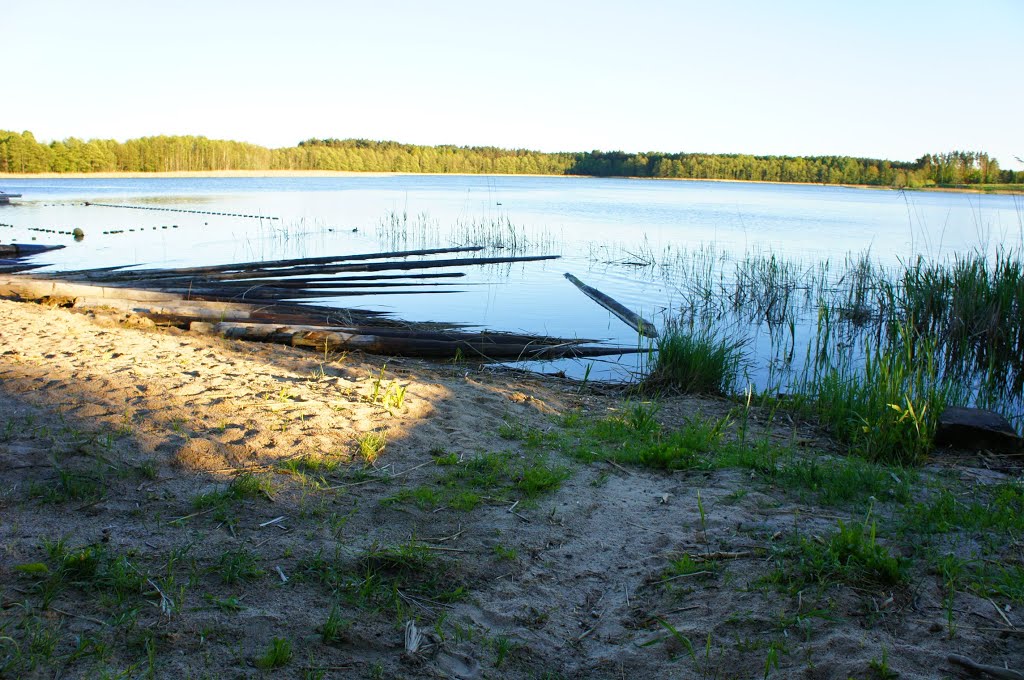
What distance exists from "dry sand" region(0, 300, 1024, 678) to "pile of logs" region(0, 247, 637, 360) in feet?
8.49

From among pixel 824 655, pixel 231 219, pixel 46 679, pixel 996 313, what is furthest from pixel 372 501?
pixel 231 219

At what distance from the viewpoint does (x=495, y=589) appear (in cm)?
316

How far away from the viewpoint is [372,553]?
3246 mm

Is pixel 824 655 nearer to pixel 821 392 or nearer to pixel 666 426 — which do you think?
pixel 666 426

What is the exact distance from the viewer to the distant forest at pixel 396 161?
68.4 m

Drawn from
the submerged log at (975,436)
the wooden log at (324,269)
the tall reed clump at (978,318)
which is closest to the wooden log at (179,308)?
the wooden log at (324,269)

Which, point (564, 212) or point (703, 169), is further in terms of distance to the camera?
point (703, 169)

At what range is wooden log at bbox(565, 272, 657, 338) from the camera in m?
9.69

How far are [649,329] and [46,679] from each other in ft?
27.7

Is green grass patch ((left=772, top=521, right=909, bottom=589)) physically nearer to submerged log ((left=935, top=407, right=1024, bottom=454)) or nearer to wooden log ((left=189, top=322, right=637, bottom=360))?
submerged log ((left=935, top=407, right=1024, bottom=454))

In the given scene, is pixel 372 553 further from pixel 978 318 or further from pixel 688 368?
pixel 978 318

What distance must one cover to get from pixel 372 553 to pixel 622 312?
862 centimetres

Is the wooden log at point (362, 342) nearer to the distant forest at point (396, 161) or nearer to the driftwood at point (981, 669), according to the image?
the driftwood at point (981, 669)

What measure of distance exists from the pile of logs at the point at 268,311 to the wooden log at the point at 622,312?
629 millimetres
